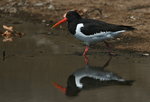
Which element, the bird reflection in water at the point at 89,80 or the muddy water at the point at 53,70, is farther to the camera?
the bird reflection in water at the point at 89,80

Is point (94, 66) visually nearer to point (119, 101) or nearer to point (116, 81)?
point (116, 81)

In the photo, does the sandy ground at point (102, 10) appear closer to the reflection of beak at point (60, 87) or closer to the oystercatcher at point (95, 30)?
the oystercatcher at point (95, 30)

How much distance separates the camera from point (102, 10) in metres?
14.8

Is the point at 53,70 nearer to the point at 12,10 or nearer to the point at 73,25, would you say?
the point at 73,25

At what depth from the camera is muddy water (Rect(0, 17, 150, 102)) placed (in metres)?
7.86

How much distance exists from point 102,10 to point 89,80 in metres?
6.52

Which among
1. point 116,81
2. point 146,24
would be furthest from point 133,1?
point 116,81

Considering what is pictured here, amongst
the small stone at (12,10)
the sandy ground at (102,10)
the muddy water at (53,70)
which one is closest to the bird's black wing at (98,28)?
the muddy water at (53,70)

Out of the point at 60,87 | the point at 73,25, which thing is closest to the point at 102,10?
the point at 73,25

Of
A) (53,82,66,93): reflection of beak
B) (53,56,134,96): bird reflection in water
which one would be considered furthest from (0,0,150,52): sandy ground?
(53,82,66,93): reflection of beak

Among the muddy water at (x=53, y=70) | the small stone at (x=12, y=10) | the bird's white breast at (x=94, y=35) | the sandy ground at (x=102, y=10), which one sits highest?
the bird's white breast at (x=94, y=35)

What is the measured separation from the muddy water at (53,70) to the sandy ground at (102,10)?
1536 mm

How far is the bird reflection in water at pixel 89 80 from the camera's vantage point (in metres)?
8.27

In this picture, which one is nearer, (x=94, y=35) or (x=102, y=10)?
(x=94, y=35)
